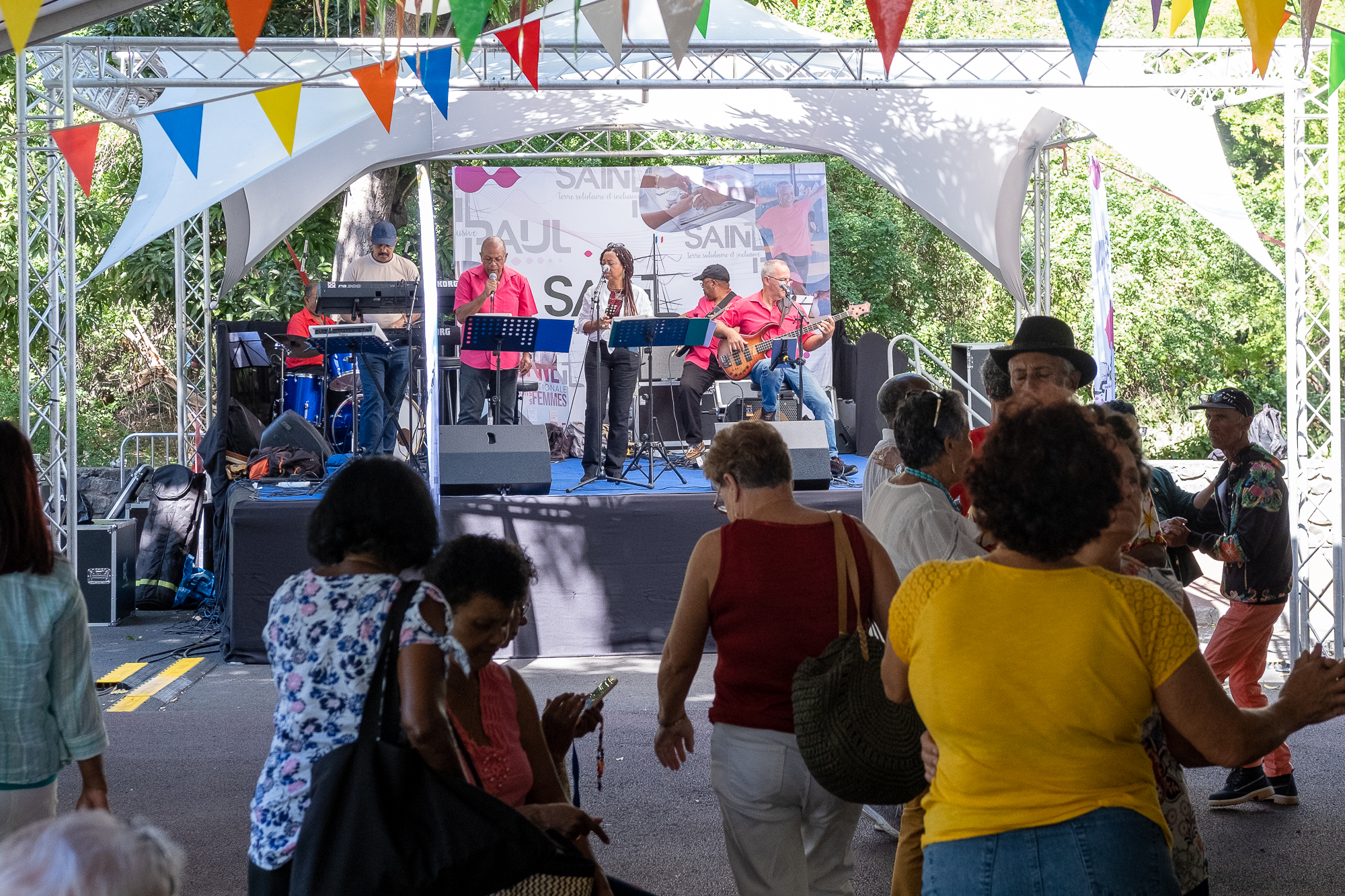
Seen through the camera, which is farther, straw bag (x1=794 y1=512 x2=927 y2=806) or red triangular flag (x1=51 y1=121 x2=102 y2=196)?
red triangular flag (x1=51 y1=121 x2=102 y2=196)

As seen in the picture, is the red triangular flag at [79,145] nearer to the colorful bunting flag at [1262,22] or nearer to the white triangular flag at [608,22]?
the white triangular flag at [608,22]

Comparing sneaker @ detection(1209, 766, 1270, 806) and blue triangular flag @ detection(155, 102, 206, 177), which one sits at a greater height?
blue triangular flag @ detection(155, 102, 206, 177)

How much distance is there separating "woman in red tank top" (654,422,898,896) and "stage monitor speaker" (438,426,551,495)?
5.13 meters

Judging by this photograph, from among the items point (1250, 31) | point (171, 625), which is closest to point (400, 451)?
point (171, 625)

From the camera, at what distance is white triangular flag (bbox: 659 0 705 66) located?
16.7 ft

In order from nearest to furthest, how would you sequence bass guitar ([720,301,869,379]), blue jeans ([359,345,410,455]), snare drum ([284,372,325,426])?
1. blue jeans ([359,345,410,455])
2. bass guitar ([720,301,869,379])
3. snare drum ([284,372,325,426])

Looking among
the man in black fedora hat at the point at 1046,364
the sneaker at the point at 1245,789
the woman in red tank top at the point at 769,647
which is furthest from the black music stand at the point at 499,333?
the woman in red tank top at the point at 769,647

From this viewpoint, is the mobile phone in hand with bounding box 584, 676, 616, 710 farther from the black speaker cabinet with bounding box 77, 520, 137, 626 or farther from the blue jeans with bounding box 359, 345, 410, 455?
the black speaker cabinet with bounding box 77, 520, 137, 626

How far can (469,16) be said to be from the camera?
15.1 feet

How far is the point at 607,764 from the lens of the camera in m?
5.50

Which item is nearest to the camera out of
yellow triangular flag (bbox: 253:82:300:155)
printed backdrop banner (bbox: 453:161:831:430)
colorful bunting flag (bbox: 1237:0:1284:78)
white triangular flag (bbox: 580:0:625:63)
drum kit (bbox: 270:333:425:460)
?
colorful bunting flag (bbox: 1237:0:1284:78)

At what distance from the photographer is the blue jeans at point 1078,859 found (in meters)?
1.79

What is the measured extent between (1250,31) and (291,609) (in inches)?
170

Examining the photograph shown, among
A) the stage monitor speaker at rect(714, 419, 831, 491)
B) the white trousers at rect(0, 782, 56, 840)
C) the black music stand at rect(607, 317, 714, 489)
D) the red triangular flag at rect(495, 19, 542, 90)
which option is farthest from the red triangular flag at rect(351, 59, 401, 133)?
the white trousers at rect(0, 782, 56, 840)
